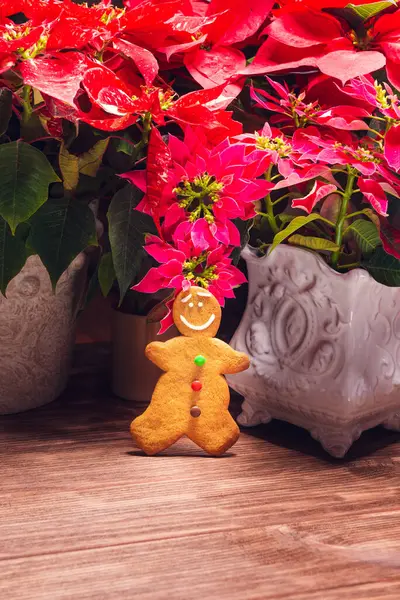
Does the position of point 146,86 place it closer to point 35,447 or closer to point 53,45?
point 53,45

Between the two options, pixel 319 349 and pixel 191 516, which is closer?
pixel 191 516

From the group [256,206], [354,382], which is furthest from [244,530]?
[256,206]

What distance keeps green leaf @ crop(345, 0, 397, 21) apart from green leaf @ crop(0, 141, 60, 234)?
0.29 meters

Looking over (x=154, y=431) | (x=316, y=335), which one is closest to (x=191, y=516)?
(x=154, y=431)

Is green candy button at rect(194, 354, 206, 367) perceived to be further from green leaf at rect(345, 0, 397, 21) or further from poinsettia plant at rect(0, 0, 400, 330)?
green leaf at rect(345, 0, 397, 21)

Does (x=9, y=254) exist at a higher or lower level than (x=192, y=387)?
higher

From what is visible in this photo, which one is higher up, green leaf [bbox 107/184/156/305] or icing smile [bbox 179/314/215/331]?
green leaf [bbox 107/184/156/305]

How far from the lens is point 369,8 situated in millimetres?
641

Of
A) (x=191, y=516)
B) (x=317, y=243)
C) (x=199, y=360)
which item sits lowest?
(x=191, y=516)

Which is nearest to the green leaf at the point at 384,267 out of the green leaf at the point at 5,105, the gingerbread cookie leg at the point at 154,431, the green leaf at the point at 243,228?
the green leaf at the point at 243,228

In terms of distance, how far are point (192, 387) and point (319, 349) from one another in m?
0.12

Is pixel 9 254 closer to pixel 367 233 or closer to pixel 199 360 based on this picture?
pixel 199 360

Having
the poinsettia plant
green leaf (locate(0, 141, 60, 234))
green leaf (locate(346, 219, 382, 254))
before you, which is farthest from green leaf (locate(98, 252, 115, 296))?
green leaf (locate(346, 219, 382, 254))

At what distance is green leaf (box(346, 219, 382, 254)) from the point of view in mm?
642
